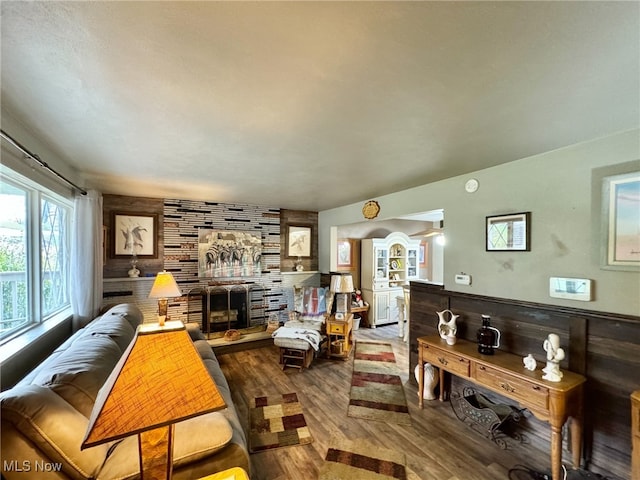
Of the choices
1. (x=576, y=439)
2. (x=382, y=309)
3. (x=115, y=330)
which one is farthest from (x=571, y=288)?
(x=382, y=309)

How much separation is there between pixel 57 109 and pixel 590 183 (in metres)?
3.40

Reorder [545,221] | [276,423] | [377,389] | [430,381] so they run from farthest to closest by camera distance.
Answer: [377,389] < [430,381] < [276,423] < [545,221]

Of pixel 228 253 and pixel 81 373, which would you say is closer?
pixel 81 373

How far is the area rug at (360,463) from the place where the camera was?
1.79 meters

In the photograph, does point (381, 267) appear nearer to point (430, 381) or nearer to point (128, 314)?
point (430, 381)

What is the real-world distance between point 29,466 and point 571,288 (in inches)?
122

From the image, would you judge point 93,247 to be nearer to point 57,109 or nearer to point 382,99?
point 57,109

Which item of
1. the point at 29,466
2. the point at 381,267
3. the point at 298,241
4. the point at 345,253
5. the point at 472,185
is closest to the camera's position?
the point at 29,466

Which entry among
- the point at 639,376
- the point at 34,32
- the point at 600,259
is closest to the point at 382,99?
the point at 34,32

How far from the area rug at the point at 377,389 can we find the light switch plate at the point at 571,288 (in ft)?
5.46

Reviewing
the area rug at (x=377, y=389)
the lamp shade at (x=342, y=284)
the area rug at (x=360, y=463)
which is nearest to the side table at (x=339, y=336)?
the area rug at (x=377, y=389)

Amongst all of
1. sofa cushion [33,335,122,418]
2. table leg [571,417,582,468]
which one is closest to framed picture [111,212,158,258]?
sofa cushion [33,335,122,418]

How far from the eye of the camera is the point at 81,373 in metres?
1.30

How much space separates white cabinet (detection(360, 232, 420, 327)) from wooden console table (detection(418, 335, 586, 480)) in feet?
9.85
